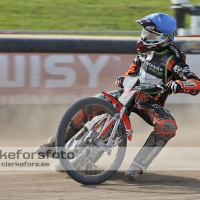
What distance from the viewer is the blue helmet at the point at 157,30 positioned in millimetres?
5746

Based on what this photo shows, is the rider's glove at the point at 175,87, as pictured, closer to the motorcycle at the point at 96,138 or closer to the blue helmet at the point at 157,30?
the motorcycle at the point at 96,138

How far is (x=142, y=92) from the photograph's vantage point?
5723mm

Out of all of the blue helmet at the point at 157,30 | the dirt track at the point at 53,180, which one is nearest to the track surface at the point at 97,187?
the dirt track at the point at 53,180

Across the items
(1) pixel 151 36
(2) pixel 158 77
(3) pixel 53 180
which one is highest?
(1) pixel 151 36

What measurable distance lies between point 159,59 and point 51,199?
1986 millimetres

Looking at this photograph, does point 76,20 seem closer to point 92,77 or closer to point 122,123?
point 92,77

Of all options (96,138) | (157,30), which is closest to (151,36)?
(157,30)

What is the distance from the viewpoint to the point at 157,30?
226 inches

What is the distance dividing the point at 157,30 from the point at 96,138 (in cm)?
133

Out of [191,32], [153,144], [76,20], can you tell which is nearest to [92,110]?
[153,144]

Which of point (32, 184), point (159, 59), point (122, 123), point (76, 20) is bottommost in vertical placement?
point (76, 20)

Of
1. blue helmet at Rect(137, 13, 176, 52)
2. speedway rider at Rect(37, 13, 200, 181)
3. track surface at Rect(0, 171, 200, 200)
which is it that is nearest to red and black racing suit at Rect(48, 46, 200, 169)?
speedway rider at Rect(37, 13, 200, 181)

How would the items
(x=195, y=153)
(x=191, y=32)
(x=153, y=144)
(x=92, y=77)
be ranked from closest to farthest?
(x=153, y=144) → (x=195, y=153) → (x=92, y=77) → (x=191, y=32)

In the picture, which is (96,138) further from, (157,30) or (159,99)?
(157,30)
